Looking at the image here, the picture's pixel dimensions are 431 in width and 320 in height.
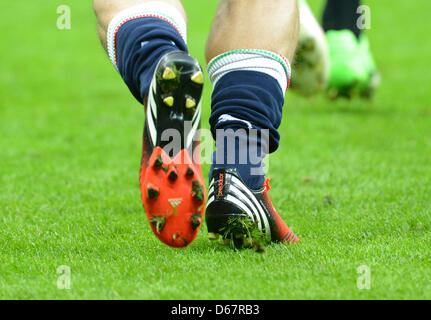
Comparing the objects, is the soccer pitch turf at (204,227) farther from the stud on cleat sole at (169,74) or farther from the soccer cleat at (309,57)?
the stud on cleat sole at (169,74)

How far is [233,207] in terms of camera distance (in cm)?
196

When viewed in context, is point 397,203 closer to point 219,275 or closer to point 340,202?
point 340,202

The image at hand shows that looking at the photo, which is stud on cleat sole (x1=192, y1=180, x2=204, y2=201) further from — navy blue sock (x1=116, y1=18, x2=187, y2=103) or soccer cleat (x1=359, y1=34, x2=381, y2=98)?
soccer cleat (x1=359, y1=34, x2=381, y2=98)

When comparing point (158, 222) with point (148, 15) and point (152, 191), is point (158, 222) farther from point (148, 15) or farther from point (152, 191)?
point (148, 15)

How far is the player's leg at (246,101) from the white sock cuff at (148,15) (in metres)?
0.16

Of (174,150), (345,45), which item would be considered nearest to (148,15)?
(174,150)

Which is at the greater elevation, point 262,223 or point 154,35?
point 154,35

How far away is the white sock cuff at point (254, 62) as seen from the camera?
2.05 meters

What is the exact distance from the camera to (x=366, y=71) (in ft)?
17.3

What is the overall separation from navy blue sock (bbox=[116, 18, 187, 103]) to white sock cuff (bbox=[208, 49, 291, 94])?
178 millimetres

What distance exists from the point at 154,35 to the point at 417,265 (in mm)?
912

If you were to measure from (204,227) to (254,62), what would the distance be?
65 centimetres

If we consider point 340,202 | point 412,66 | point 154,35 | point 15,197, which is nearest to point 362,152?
point 340,202

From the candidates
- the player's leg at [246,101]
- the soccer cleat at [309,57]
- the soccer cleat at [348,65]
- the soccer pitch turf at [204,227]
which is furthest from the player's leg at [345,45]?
the player's leg at [246,101]
